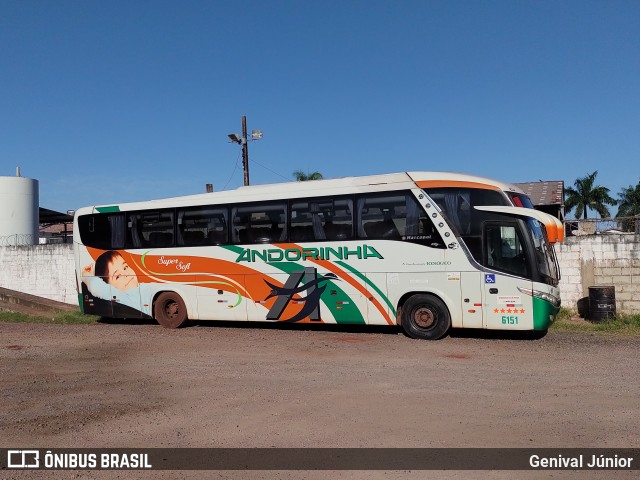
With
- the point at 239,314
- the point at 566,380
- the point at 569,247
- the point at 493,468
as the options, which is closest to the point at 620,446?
the point at 493,468

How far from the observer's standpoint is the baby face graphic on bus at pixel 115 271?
1430 centimetres

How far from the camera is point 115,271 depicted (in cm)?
A: 1445

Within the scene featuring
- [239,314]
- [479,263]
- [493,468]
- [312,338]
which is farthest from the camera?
[239,314]

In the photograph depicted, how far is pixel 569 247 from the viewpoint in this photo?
1460 cm

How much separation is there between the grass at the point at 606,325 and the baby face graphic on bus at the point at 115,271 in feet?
35.1

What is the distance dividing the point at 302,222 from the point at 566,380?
658 centimetres

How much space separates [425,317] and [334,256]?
2.40 meters

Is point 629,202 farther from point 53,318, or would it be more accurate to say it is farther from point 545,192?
point 53,318

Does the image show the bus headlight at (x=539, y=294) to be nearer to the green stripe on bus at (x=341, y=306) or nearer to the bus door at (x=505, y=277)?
the bus door at (x=505, y=277)

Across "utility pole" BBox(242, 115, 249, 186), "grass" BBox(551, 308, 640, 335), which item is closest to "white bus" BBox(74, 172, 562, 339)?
"grass" BBox(551, 308, 640, 335)

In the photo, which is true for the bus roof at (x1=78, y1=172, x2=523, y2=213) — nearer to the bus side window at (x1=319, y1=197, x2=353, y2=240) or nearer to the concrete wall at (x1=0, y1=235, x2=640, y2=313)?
the bus side window at (x1=319, y1=197, x2=353, y2=240)

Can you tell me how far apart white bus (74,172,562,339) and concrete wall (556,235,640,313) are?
4127 millimetres

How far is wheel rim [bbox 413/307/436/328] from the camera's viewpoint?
11.3m

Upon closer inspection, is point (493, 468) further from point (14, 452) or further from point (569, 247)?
point (569, 247)
